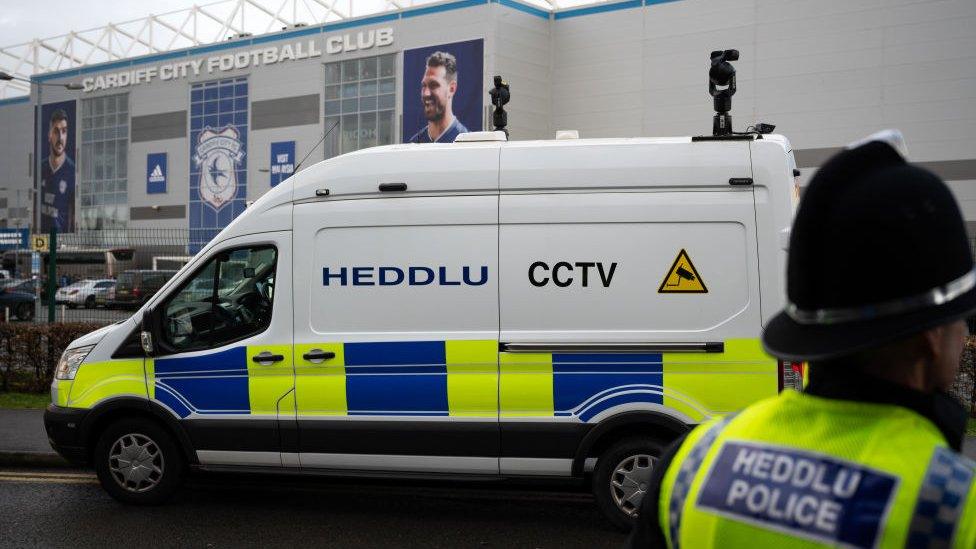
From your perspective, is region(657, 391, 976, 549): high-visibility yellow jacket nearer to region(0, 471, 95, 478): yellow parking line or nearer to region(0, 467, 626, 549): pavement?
region(0, 467, 626, 549): pavement

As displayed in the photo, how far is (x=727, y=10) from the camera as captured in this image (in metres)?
40.6

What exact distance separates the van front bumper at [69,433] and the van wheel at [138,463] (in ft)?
0.46

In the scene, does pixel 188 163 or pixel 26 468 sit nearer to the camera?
pixel 26 468

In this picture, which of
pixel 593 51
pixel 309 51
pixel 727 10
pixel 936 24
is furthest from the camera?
pixel 309 51

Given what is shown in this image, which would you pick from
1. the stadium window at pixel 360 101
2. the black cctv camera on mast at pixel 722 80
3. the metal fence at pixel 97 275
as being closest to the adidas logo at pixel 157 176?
the stadium window at pixel 360 101

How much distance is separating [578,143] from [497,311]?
1.14 m

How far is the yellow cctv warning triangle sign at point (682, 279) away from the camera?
5594 mm

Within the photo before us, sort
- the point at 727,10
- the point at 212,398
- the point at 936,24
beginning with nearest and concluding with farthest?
the point at 212,398 < the point at 936,24 < the point at 727,10

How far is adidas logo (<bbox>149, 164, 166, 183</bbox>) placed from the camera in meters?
55.4

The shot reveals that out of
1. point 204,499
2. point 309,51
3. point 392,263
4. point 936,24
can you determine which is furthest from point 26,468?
point 309,51

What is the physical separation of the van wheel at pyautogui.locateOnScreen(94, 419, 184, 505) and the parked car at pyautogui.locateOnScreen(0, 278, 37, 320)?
7887mm

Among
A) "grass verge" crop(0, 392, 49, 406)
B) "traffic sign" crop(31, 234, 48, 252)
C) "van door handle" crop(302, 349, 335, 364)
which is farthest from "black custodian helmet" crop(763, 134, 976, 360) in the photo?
"traffic sign" crop(31, 234, 48, 252)

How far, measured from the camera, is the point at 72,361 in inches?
258

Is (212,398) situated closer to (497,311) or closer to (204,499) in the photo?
(204,499)
